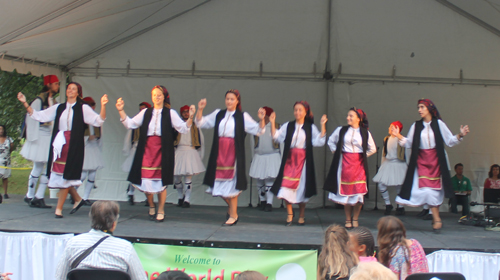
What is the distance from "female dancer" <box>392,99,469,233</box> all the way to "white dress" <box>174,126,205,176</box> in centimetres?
320

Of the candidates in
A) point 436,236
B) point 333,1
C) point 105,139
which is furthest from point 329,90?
point 105,139

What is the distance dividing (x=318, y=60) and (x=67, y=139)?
162 inches

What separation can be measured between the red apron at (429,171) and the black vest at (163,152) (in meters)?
2.92

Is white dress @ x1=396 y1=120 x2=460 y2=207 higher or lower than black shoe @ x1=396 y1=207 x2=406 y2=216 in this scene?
higher

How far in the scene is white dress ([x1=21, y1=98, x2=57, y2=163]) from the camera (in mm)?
6156

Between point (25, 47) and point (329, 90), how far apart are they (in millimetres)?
4648

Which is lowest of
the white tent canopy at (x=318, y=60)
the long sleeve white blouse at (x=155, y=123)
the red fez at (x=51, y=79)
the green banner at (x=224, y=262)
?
the green banner at (x=224, y=262)

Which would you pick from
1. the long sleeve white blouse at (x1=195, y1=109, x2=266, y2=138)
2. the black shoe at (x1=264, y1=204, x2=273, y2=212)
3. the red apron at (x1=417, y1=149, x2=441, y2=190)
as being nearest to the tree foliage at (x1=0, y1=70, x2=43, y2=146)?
the black shoe at (x1=264, y1=204, x2=273, y2=212)

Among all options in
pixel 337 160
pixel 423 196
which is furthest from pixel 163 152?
pixel 423 196

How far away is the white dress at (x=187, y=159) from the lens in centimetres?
698

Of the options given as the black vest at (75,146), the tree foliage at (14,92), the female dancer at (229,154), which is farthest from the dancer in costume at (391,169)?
the tree foliage at (14,92)

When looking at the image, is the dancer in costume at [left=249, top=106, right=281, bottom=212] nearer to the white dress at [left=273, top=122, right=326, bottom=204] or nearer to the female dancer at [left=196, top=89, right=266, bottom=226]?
the white dress at [left=273, top=122, right=326, bottom=204]

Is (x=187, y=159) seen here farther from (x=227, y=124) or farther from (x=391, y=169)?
(x=391, y=169)

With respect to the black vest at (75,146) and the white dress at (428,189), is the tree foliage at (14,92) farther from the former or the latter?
the white dress at (428,189)
